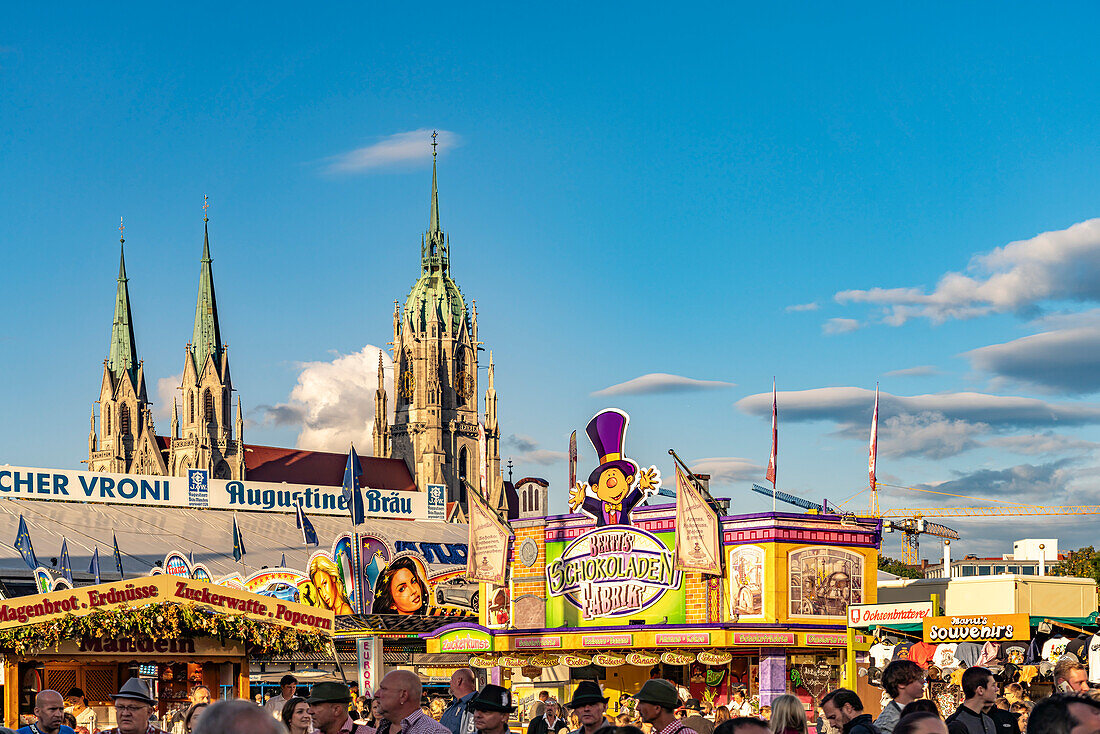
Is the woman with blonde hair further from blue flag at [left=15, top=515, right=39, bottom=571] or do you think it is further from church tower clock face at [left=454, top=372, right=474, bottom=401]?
church tower clock face at [left=454, top=372, right=474, bottom=401]

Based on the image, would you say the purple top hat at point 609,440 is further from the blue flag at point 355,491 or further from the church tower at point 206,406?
the church tower at point 206,406

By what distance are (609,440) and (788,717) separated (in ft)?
103

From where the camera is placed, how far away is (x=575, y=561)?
42281 millimetres

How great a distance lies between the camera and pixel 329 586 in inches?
1709

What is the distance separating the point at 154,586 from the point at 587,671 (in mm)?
21248

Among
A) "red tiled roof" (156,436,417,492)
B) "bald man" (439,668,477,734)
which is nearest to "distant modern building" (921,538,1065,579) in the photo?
"bald man" (439,668,477,734)

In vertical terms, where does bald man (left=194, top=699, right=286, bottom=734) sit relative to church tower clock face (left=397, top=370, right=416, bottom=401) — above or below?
below

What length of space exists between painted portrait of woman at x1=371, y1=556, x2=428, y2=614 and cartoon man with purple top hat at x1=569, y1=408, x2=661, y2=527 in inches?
231

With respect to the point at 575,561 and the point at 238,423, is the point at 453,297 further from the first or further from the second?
the point at 575,561

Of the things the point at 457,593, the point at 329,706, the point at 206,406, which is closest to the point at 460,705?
the point at 329,706

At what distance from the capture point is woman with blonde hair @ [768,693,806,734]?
31.8 ft

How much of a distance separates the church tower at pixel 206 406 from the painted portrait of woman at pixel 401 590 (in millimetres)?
98475

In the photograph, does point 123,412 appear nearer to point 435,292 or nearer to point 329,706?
point 435,292

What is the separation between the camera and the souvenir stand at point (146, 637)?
21516 mm
